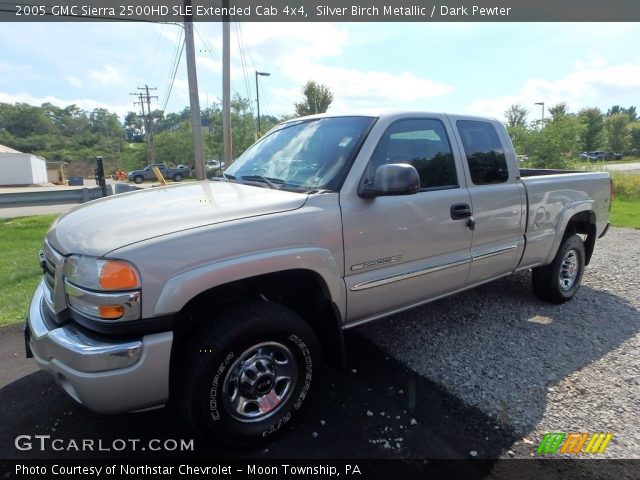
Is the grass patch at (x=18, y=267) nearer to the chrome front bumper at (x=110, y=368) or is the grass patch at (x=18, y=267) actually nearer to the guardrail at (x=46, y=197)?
the guardrail at (x=46, y=197)

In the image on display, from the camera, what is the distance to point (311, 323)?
111 inches

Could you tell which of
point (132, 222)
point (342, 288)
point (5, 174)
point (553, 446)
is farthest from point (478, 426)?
point (5, 174)

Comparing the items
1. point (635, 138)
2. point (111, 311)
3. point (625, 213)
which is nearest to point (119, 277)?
point (111, 311)

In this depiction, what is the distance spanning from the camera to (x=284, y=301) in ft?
9.00

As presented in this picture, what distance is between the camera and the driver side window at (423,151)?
119 inches

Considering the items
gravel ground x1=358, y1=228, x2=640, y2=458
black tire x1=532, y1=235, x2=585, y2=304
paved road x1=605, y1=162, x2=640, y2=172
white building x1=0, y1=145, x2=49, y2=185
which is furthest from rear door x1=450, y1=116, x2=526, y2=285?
white building x1=0, y1=145, x2=49, y2=185

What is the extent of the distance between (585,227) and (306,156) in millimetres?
3711

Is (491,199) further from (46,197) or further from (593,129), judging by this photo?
(593,129)

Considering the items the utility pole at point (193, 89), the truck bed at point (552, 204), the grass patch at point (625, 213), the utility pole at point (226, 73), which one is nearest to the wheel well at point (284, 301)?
the truck bed at point (552, 204)

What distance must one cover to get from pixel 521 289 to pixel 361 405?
10.6 feet

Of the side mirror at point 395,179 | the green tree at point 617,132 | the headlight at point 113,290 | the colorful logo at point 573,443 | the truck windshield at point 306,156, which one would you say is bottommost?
the colorful logo at point 573,443

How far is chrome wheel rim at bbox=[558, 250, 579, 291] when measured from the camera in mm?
4629

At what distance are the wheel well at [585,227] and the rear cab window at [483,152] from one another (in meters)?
1.46

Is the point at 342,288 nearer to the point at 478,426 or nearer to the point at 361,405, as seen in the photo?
the point at 361,405
